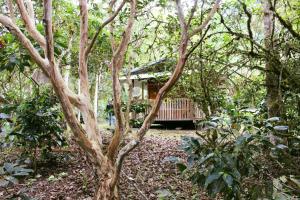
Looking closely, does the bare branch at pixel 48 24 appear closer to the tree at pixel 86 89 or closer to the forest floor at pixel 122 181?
the tree at pixel 86 89

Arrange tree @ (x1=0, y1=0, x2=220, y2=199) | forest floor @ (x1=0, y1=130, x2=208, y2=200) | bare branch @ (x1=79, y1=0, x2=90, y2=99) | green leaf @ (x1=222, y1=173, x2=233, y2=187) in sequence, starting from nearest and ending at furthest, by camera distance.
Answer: green leaf @ (x1=222, y1=173, x2=233, y2=187)
tree @ (x1=0, y1=0, x2=220, y2=199)
bare branch @ (x1=79, y1=0, x2=90, y2=99)
forest floor @ (x1=0, y1=130, x2=208, y2=200)

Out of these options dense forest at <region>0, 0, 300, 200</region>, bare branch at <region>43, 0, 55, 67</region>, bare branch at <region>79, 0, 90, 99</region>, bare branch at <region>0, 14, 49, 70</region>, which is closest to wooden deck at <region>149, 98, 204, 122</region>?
dense forest at <region>0, 0, 300, 200</region>

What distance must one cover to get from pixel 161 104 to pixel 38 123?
2.92 m

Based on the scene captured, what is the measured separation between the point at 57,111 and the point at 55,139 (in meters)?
0.57

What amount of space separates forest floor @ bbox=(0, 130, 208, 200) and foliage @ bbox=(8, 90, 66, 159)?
54 cm

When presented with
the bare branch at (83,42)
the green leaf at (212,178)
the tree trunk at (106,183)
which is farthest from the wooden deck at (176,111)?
the green leaf at (212,178)

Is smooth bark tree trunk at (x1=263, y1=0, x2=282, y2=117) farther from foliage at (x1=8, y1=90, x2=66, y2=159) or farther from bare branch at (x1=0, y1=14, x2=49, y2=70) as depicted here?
foliage at (x1=8, y1=90, x2=66, y2=159)

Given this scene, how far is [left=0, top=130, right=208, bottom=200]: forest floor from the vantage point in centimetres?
498

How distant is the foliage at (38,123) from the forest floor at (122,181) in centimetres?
54

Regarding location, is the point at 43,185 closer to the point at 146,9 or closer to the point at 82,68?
A: the point at 82,68

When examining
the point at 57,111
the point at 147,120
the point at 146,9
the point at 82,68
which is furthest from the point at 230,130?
the point at 57,111

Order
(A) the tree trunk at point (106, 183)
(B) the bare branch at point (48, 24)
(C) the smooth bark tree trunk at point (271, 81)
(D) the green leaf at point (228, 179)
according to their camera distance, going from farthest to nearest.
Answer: (A) the tree trunk at point (106, 183)
(C) the smooth bark tree trunk at point (271, 81)
(B) the bare branch at point (48, 24)
(D) the green leaf at point (228, 179)

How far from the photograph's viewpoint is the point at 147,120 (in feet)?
13.4

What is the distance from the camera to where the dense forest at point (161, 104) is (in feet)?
8.46
